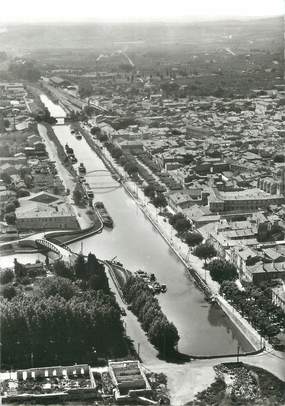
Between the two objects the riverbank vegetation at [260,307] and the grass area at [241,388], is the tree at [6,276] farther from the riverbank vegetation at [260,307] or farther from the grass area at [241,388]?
the grass area at [241,388]

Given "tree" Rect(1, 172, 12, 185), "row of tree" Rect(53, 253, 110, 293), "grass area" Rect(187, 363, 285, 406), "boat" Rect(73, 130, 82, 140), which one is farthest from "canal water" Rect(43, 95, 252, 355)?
"boat" Rect(73, 130, 82, 140)

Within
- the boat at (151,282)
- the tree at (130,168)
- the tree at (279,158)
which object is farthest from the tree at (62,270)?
the tree at (279,158)

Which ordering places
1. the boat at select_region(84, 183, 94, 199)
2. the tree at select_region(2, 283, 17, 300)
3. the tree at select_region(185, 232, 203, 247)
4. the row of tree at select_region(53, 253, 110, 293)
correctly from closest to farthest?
1. the tree at select_region(2, 283, 17, 300)
2. the row of tree at select_region(53, 253, 110, 293)
3. the tree at select_region(185, 232, 203, 247)
4. the boat at select_region(84, 183, 94, 199)

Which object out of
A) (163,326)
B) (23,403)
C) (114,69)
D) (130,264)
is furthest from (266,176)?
(114,69)

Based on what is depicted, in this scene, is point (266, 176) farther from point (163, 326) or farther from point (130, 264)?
point (163, 326)

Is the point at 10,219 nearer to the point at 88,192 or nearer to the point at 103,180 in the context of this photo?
the point at 88,192

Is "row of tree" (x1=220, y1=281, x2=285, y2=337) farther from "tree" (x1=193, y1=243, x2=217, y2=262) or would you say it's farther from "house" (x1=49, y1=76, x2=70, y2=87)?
"house" (x1=49, y1=76, x2=70, y2=87)
